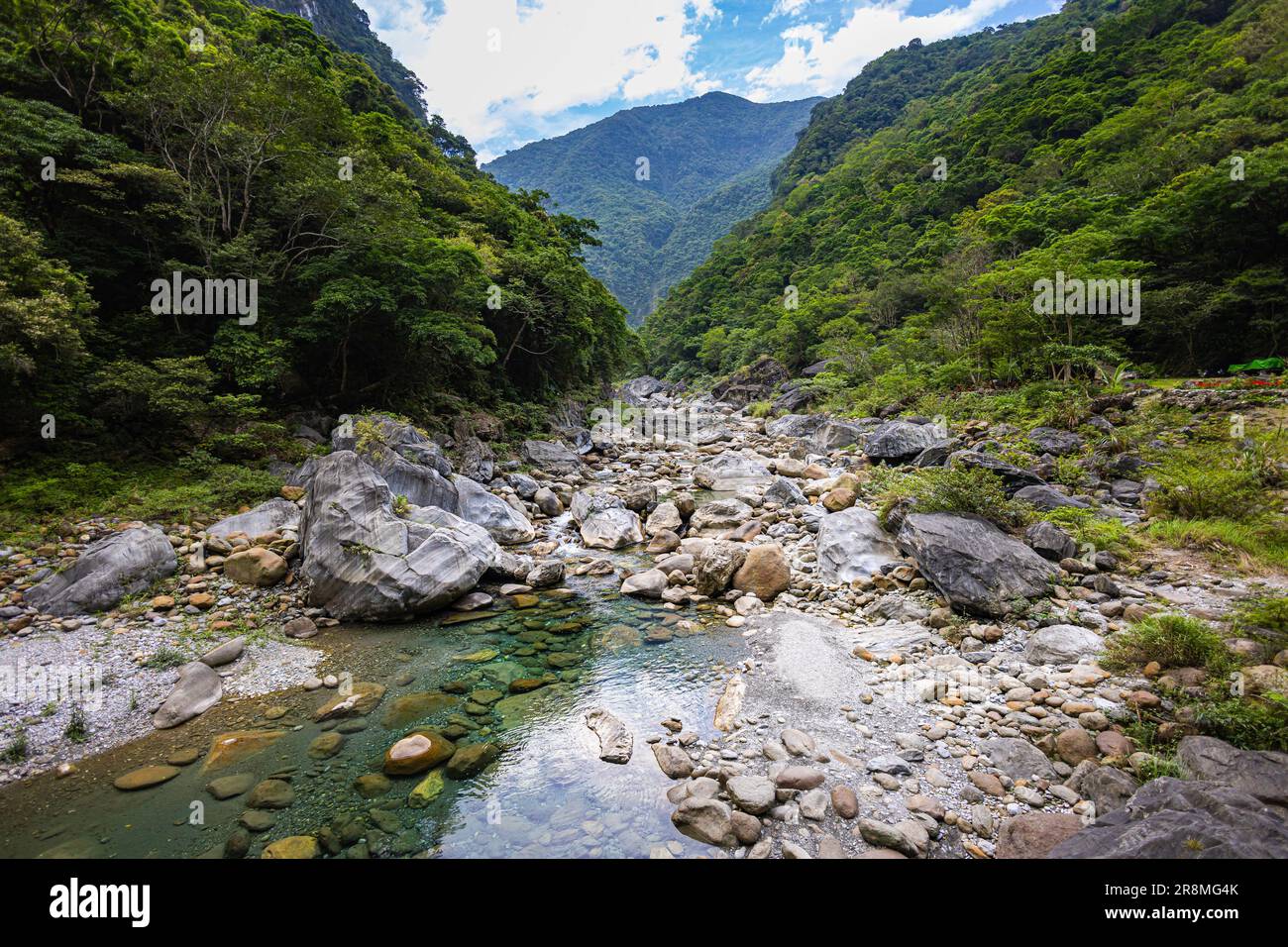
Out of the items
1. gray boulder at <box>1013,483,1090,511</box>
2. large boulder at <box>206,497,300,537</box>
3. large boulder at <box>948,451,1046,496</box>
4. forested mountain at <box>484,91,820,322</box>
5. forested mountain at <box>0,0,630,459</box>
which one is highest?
forested mountain at <box>484,91,820,322</box>

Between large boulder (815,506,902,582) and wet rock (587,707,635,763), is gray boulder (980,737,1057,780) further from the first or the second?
large boulder (815,506,902,582)

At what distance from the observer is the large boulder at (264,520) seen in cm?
859

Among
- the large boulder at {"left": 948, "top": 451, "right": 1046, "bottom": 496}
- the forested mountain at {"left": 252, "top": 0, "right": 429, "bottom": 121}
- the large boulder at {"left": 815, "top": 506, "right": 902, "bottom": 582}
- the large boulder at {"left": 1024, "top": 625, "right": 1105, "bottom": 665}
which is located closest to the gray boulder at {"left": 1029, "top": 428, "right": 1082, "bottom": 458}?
the large boulder at {"left": 948, "top": 451, "right": 1046, "bottom": 496}

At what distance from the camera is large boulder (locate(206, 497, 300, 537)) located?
8.59 meters

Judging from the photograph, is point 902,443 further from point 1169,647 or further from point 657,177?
point 657,177

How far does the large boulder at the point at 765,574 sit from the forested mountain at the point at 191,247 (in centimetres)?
1065

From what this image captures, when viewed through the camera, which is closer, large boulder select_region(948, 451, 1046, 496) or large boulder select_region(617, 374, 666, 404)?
large boulder select_region(948, 451, 1046, 496)

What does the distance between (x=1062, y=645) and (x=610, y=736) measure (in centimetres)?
494

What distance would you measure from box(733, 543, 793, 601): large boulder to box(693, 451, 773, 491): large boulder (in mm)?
6092

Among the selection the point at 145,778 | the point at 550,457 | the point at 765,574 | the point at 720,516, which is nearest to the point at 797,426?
the point at 550,457

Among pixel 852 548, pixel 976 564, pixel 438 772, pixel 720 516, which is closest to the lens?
pixel 438 772

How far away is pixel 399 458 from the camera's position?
10445 millimetres

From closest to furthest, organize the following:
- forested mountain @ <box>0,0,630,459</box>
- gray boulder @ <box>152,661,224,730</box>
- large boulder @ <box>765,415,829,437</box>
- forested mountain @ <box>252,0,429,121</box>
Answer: gray boulder @ <box>152,661,224,730</box> < forested mountain @ <box>0,0,630,459</box> < large boulder @ <box>765,415,829,437</box> < forested mountain @ <box>252,0,429,121</box>

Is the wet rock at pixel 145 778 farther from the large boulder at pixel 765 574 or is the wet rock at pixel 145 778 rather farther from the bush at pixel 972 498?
the bush at pixel 972 498
